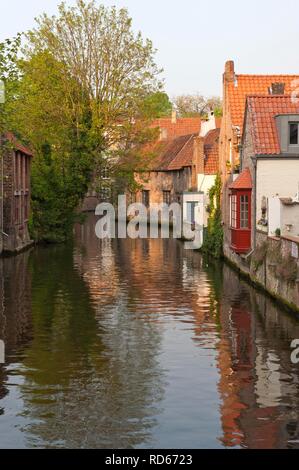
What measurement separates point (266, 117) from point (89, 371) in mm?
20127

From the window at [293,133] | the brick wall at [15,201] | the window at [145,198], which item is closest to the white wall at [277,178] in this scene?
the window at [293,133]

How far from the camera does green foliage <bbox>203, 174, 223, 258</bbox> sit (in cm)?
4514

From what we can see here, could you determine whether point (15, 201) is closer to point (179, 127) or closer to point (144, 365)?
point (144, 365)

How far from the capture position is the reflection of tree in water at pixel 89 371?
13023 millimetres

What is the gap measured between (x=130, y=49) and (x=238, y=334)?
3553 centimetres

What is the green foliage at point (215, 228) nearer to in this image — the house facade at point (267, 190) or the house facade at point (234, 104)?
the house facade at point (234, 104)

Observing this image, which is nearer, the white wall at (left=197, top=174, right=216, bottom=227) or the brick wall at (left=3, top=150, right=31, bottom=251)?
the brick wall at (left=3, top=150, right=31, bottom=251)

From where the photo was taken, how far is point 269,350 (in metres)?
19.7

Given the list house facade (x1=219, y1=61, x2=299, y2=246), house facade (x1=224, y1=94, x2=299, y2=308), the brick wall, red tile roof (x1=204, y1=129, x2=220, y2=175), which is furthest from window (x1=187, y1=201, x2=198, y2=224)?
house facade (x1=224, y1=94, x2=299, y2=308)

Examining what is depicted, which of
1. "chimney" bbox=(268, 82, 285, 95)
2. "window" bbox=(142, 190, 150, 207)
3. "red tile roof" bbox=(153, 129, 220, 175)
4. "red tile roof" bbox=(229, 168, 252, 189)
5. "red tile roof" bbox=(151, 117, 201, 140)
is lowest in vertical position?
"window" bbox=(142, 190, 150, 207)

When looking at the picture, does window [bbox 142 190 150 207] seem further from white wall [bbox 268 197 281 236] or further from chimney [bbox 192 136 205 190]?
white wall [bbox 268 197 281 236]

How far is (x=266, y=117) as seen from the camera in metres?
34.7

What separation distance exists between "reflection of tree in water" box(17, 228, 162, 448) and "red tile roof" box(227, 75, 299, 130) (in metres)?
17.3
